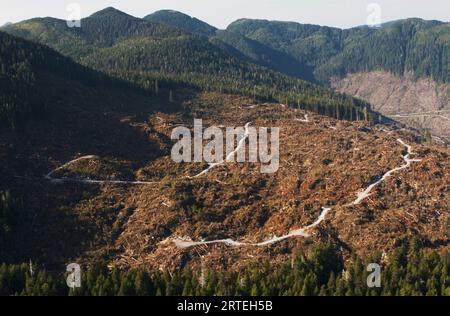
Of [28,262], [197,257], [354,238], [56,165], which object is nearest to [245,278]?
[197,257]

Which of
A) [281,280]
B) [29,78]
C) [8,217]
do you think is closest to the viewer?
[281,280]

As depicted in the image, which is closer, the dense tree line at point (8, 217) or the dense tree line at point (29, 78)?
the dense tree line at point (8, 217)

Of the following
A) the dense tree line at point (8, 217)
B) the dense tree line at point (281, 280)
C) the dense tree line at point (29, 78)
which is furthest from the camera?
the dense tree line at point (29, 78)

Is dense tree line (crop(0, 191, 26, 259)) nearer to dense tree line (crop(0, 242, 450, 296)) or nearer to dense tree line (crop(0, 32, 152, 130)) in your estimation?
dense tree line (crop(0, 242, 450, 296))

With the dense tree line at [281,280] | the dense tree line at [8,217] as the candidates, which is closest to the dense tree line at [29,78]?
the dense tree line at [8,217]

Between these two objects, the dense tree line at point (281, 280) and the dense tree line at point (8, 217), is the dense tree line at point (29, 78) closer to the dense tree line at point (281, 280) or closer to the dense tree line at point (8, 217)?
the dense tree line at point (8, 217)

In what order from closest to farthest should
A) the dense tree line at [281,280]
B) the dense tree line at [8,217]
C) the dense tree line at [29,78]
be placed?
the dense tree line at [281,280] < the dense tree line at [8,217] < the dense tree line at [29,78]

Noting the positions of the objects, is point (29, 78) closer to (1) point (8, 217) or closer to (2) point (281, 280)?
(1) point (8, 217)

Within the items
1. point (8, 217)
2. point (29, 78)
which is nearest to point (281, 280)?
point (8, 217)
